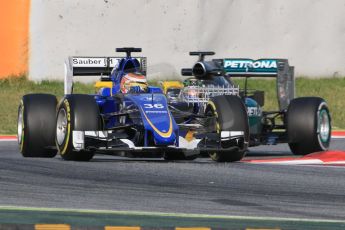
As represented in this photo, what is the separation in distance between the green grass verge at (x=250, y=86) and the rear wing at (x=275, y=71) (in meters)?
4.98

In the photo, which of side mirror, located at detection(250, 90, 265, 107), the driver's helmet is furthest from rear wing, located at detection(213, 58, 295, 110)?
the driver's helmet

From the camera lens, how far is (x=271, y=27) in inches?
820

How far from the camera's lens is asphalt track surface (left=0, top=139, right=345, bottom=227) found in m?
8.49

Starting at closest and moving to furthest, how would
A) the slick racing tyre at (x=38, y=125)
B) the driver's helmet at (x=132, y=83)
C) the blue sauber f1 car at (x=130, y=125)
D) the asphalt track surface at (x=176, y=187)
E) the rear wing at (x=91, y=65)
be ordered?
the asphalt track surface at (x=176, y=187) < the blue sauber f1 car at (x=130, y=125) < the slick racing tyre at (x=38, y=125) < the driver's helmet at (x=132, y=83) < the rear wing at (x=91, y=65)

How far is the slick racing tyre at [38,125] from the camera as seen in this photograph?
42.4 ft

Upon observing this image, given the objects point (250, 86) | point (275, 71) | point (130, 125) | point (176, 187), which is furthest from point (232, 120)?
point (250, 86)

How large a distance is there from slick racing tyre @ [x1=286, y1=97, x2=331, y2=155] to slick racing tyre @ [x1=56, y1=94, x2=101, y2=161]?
245cm

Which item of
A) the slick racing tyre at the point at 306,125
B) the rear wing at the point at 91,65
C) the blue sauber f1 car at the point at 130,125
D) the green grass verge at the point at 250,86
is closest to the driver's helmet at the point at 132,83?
the blue sauber f1 car at the point at 130,125

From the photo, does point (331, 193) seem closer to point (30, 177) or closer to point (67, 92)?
point (30, 177)

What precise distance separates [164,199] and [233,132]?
3.20m

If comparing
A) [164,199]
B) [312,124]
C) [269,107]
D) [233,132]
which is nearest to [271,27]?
[269,107]

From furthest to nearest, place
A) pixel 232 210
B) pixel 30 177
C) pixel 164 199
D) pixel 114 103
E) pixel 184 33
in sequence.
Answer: pixel 184 33 → pixel 114 103 → pixel 30 177 → pixel 164 199 → pixel 232 210

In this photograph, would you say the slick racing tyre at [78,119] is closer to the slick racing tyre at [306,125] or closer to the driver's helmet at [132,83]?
the driver's helmet at [132,83]

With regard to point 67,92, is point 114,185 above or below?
below
